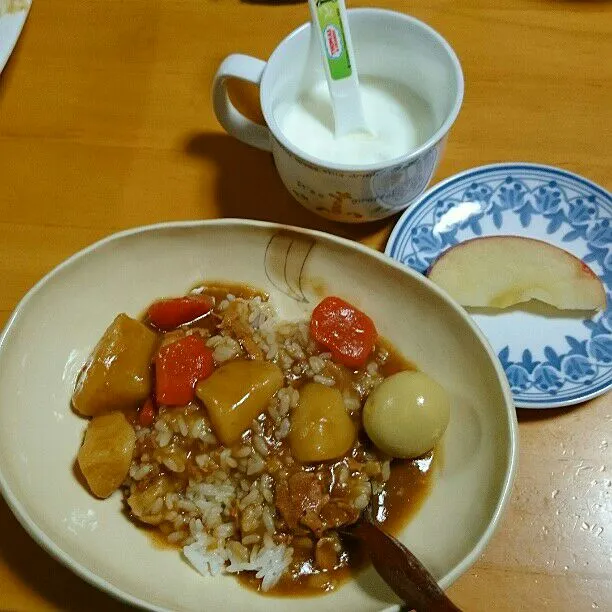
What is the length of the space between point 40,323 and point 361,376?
0.56m

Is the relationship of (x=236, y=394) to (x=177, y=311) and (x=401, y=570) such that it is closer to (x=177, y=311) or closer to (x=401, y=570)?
(x=177, y=311)

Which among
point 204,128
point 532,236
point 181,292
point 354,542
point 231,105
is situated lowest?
point 354,542

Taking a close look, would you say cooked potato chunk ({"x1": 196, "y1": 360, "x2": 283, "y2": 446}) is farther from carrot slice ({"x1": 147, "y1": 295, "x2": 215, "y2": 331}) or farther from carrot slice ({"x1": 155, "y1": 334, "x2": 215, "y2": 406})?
carrot slice ({"x1": 147, "y1": 295, "x2": 215, "y2": 331})

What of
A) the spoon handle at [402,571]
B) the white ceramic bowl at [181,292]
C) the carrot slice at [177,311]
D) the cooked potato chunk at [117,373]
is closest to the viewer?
the spoon handle at [402,571]

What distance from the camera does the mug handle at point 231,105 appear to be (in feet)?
3.78

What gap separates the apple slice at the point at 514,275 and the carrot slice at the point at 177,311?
0.43m

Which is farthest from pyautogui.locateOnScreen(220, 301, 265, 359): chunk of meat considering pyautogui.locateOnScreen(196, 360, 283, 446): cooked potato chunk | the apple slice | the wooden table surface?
the apple slice

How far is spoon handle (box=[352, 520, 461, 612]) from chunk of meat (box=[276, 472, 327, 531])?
0.07 m

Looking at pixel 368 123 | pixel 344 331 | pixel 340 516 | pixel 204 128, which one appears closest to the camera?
pixel 340 516

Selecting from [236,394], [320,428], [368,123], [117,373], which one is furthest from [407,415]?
[368,123]

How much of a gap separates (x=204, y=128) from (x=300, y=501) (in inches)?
33.6

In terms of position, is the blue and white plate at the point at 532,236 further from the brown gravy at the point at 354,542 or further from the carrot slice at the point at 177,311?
the carrot slice at the point at 177,311

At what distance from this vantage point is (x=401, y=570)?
2.90 ft

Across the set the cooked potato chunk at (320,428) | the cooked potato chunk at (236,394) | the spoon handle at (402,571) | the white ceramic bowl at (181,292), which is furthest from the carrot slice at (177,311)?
the spoon handle at (402,571)
